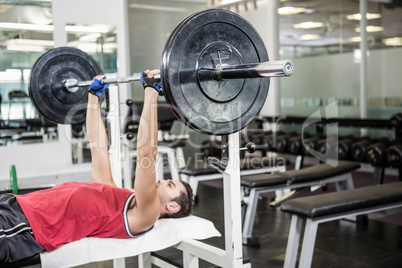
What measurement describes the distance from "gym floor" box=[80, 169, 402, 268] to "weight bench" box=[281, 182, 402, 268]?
1.30 ft

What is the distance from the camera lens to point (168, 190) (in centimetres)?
214

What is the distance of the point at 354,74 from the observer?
6.36 metres

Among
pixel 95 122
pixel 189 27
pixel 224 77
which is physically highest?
pixel 189 27

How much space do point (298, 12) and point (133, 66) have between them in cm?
273

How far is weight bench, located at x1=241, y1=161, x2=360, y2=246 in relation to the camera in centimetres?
336

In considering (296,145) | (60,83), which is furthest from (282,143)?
(60,83)

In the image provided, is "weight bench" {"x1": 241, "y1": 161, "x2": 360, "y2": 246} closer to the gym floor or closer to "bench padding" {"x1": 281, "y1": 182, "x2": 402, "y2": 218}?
the gym floor

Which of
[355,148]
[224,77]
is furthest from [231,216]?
[355,148]

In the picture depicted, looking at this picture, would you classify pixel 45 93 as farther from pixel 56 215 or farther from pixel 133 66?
pixel 133 66

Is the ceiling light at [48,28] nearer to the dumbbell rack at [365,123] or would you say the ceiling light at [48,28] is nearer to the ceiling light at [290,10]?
the dumbbell rack at [365,123]

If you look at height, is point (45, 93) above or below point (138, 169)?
above

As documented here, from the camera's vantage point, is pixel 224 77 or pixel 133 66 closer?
pixel 224 77

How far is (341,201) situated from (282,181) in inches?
37.9

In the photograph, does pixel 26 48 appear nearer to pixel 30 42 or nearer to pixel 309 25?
pixel 30 42
